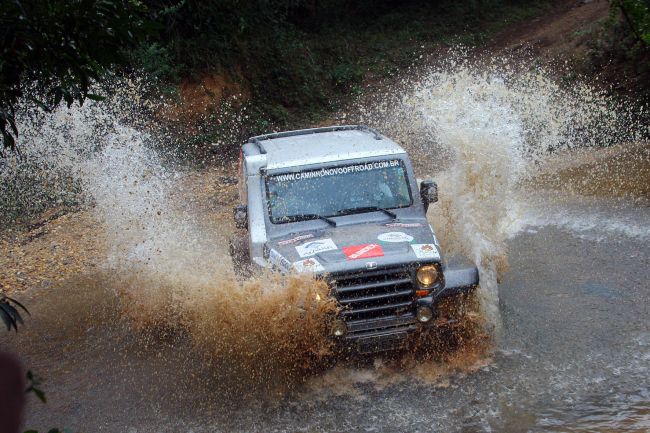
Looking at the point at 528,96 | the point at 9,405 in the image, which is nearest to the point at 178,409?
the point at 9,405

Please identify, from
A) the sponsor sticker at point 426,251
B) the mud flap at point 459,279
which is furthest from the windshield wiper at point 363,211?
the mud flap at point 459,279

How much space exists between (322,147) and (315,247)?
5.29 ft

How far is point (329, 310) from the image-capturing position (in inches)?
245

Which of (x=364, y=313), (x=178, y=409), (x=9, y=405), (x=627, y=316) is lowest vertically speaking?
(x=627, y=316)

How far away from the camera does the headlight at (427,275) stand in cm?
652

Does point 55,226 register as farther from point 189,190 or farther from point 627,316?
point 627,316

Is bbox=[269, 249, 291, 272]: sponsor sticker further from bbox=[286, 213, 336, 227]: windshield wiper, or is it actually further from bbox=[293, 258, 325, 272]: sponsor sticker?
bbox=[286, 213, 336, 227]: windshield wiper

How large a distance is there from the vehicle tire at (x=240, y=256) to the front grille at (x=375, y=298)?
1437 mm

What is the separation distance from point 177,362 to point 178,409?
1177 mm

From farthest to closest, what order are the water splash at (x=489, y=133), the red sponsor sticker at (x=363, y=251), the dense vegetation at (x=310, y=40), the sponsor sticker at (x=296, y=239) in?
1. the dense vegetation at (x=310, y=40)
2. the water splash at (x=489, y=133)
3. the sponsor sticker at (x=296, y=239)
4. the red sponsor sticker at (x=363, y=251)

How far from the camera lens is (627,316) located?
25.4 feet

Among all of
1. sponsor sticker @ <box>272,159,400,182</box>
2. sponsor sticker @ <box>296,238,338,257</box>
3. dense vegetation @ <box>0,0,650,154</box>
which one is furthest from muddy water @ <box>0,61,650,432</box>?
dense vegetation @ <box>0,0,650,154</box>

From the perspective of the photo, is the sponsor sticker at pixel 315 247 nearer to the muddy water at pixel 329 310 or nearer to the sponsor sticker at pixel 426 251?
the muddy water at pixel 329 310

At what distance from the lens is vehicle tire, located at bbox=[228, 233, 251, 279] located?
7.65 meters
